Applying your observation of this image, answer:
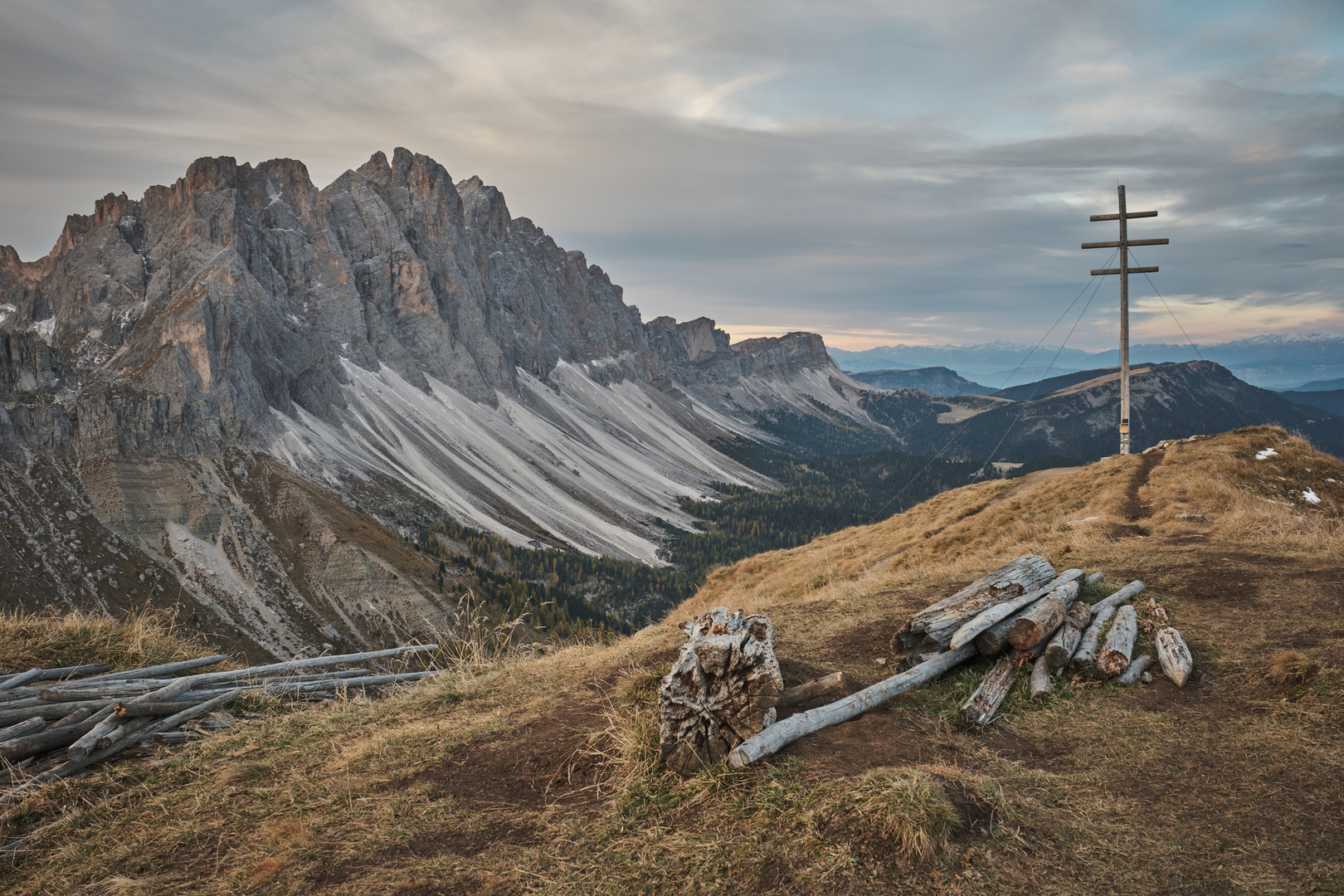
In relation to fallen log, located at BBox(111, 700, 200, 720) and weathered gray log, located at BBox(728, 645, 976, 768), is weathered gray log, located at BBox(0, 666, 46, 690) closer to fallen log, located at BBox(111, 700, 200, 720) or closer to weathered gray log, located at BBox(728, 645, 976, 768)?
fallen log, located at BBox(111, 700, 200, 720)

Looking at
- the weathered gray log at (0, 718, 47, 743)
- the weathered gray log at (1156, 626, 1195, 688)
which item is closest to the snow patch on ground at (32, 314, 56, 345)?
the weathered gray log at (0, 718, 47, 743)

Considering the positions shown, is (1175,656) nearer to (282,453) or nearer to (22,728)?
(22,728)

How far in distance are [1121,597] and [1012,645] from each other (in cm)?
352

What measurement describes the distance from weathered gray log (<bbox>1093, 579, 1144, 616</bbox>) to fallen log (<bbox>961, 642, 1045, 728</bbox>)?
7.44 ft

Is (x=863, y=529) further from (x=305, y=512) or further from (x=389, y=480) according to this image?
(x=389, y=480)

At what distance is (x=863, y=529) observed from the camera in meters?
30.6

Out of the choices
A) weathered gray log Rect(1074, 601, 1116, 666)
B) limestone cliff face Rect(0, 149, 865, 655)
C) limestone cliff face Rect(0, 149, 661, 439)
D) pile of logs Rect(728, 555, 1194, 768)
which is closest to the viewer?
pile of logs Rect(728, 555, 1194, 768)

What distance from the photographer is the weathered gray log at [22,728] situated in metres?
7.73

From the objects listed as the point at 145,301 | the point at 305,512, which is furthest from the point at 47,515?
the point at 145,301

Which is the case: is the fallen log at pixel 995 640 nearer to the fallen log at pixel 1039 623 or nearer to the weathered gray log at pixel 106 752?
the fallen log at pixel 1039 623

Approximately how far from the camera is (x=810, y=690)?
8.47m

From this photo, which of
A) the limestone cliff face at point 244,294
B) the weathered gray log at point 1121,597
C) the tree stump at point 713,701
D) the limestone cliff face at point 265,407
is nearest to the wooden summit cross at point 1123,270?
the weathered gray log at point 1121,597

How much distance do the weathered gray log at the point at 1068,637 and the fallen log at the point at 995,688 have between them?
189 mm

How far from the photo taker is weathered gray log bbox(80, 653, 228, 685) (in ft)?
31.8
